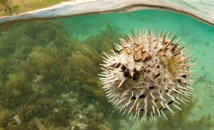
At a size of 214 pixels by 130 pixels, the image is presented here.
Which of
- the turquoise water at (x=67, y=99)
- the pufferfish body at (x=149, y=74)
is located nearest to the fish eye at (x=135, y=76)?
the pufferfish body at (x=149, y=74)

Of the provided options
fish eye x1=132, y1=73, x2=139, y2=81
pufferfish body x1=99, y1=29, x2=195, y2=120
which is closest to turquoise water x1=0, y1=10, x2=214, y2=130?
pufferfish body x1=99, y1=29, x2=195, y2=120

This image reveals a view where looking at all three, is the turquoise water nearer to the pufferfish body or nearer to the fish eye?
the pufferfish body

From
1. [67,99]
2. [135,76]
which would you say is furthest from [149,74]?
[67,99]

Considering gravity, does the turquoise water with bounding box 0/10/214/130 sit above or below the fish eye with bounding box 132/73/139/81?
below

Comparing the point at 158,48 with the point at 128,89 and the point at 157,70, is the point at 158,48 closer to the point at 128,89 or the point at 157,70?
the point at 157,70

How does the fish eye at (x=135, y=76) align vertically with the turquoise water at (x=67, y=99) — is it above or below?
above

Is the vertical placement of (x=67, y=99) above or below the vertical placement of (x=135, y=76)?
below

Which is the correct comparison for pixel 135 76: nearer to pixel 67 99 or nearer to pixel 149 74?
pixel 149 74

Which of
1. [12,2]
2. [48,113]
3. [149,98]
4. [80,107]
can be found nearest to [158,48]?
[149,98]

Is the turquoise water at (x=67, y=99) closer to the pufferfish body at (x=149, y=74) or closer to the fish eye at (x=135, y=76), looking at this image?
the pufferfish body at (x=149, y=74)

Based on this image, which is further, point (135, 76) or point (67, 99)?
point (67, 99)

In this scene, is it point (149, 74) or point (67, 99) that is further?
point (67, 99)

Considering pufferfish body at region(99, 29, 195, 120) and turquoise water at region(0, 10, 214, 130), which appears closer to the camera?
pufferfish body at region(99, 29, 195, 120)

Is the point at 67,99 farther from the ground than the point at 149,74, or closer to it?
closer to it
